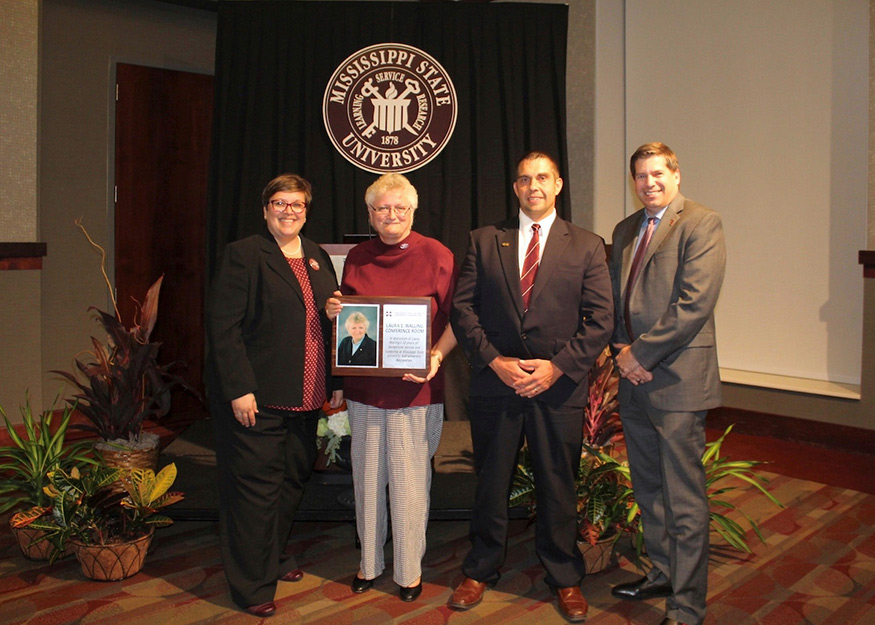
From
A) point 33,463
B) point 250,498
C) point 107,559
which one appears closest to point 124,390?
point 33,463

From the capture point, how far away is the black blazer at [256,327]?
251 cm

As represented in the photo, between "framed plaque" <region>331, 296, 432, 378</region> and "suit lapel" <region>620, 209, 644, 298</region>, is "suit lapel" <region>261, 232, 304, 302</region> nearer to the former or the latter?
"framed plaque" <region>331, 296, 432, 378</region>

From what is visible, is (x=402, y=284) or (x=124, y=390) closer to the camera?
(x=402, y=284)

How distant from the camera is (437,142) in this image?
194 inches

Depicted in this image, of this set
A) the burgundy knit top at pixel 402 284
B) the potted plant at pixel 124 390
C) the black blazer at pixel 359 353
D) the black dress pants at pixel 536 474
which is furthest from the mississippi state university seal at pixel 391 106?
the black dress pants at pixel 536 474

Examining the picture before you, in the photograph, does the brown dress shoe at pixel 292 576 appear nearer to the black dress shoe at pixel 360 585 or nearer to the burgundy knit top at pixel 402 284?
the black dress shoe at pixel 360 585

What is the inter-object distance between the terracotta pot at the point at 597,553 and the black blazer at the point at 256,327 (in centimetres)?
123

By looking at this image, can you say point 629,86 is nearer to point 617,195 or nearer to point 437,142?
point 617,195

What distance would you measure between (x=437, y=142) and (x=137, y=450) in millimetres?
2627

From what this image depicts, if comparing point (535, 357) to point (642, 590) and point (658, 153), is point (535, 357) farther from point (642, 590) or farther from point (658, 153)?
point (642, 590)

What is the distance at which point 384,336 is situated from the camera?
255cm

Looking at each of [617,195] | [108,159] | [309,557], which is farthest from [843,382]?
[108,159]

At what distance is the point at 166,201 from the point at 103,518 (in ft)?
10.6

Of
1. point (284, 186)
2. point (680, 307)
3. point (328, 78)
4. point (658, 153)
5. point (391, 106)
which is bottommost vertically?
point (680, 307)
